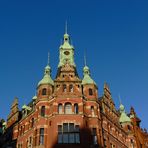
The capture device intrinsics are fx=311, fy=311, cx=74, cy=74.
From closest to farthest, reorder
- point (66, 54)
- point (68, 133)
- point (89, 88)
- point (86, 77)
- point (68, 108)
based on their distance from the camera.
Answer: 1. point (68, 133)
2. point (68, 108)
3. point (89, 88)
4. point (86, 77)
5. point (66, 54)

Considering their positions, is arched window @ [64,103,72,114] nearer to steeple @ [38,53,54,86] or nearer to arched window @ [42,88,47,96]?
arched window @ [42,88,47,96]

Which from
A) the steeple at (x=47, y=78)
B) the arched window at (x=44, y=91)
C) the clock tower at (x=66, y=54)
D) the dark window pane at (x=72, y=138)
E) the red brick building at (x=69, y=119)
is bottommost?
the dark window pane at (x=72, y=138)

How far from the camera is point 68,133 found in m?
51.8

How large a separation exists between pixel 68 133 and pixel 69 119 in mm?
2567

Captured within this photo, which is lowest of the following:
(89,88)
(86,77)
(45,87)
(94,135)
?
(94,135)

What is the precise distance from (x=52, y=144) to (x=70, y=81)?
43.0ft

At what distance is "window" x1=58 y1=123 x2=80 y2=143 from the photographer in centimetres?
5106

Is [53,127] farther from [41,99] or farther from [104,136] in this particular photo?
[104,136]

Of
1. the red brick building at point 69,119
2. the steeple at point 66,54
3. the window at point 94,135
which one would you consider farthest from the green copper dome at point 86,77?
the window at point 94,135

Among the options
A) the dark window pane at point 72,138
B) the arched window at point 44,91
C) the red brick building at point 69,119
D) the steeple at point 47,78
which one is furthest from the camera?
the steeple at point 47,78

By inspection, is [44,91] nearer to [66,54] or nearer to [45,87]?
[45,87]

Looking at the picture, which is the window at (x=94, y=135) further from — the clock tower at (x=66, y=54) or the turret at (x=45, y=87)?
the clock tower at (x=66, y=54)

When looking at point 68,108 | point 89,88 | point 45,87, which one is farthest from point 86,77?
point 68,108

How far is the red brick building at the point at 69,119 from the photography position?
171 ft
